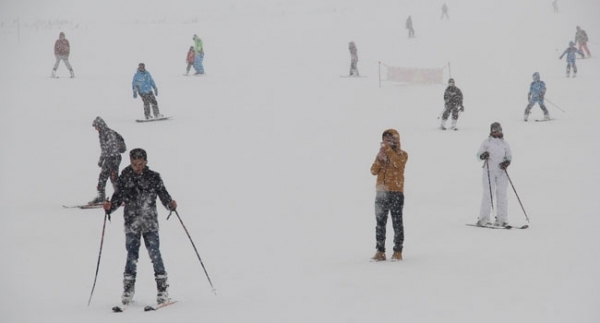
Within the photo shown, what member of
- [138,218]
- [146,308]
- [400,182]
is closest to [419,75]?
[400,182]

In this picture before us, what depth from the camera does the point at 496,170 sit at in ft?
36.7

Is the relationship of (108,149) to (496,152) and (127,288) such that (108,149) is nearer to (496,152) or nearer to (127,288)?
(127,288)

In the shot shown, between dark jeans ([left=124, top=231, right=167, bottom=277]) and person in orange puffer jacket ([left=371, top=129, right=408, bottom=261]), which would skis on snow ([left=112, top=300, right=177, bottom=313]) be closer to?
dark jeans ([left=124, top=231, right=167, bottom=277])

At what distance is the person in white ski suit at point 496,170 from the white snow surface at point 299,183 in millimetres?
410

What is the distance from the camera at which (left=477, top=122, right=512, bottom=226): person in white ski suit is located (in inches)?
437

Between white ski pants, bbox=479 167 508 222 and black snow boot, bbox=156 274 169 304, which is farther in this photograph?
white ski pants, bbox=479 167 508 222

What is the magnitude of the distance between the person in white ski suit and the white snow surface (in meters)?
0.41

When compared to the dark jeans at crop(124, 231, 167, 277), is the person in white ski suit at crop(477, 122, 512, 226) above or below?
above

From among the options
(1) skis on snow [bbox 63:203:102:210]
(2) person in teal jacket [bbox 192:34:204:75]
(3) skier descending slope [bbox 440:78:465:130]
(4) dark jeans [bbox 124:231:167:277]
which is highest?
(2) person in teal jacket [bbox 192:34:204:75]

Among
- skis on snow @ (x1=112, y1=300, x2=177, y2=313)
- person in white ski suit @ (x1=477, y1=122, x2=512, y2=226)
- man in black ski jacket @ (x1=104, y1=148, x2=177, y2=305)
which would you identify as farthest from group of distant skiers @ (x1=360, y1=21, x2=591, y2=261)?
skis on snow @ (x1=112, y1=300, x2=177, y2=313)

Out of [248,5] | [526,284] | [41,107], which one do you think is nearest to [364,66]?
[41,107]

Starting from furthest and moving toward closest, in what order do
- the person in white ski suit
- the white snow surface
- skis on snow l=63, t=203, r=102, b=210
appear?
skis on snow l=63, t=203, r=102, b=210 < the person in white ski suit < the white snow surface

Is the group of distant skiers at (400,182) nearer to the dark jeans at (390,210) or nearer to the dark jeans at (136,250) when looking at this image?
the dark jeans at (390,210)

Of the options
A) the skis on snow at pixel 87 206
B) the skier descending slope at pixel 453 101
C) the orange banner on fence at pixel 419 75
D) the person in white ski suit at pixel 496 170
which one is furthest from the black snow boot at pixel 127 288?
the orange banner on fence at pixel 419 75
